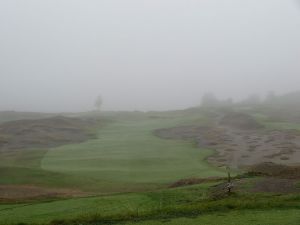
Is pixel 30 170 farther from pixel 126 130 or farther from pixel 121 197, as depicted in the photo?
pixel 126 130

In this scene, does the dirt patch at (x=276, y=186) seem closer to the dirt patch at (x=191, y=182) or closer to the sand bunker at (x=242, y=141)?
the dirt patch at (x=191, y=182)

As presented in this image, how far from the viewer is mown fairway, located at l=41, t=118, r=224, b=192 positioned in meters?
44.2

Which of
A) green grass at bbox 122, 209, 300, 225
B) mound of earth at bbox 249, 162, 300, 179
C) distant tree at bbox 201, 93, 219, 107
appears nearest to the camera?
green grass at bbox 122, 209, 300, 225

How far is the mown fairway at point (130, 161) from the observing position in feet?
145

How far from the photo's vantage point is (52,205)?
104ft

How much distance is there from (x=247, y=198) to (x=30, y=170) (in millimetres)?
26538

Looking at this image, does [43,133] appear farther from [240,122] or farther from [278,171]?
[278,171]

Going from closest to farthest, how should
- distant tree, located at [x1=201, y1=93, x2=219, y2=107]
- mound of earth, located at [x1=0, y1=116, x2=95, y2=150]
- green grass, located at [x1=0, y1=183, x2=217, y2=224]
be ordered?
1. green grass, located at [x1=0, y1=183, x2=217, y2=224]
2. mound of earth, located at [x1=0, y1=116, x2=95, y2=150]
3. distant tree, located at [x1=201, y1=93, x2=219, y2=107]

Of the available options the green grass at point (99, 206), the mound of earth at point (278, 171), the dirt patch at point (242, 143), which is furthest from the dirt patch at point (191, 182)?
the dirt patch at point (242, 143)

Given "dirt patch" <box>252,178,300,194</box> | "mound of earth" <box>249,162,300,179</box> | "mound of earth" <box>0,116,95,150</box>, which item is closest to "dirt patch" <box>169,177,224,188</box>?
"mound of earth" <box>249,162,300,179</box>

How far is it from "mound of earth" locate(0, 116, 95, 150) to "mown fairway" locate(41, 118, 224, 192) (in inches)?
195

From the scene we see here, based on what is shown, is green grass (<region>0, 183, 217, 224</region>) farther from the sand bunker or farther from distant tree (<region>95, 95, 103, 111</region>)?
distant tree (<region>95, 95, 103, 111</region>)

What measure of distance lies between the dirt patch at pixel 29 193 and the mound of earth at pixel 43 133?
84.9ft

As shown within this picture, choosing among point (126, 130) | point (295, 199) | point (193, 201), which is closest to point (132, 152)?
point (126, 130)
